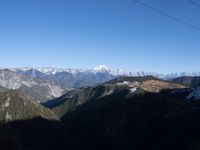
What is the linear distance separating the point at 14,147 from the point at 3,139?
9.43ft

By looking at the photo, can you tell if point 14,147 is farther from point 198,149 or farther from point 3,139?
point 198,149

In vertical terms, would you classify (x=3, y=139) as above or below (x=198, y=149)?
above

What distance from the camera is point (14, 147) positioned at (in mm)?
83250

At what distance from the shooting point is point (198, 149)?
19875 centimetres

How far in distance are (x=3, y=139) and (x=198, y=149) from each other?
136m

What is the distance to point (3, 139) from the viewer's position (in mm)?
83750

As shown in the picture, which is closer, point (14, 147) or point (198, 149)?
point (14, 147)

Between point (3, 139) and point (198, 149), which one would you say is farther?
point (198, 149)

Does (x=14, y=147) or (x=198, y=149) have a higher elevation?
(x=14, y=147)

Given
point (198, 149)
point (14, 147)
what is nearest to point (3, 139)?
point (14, 147)
